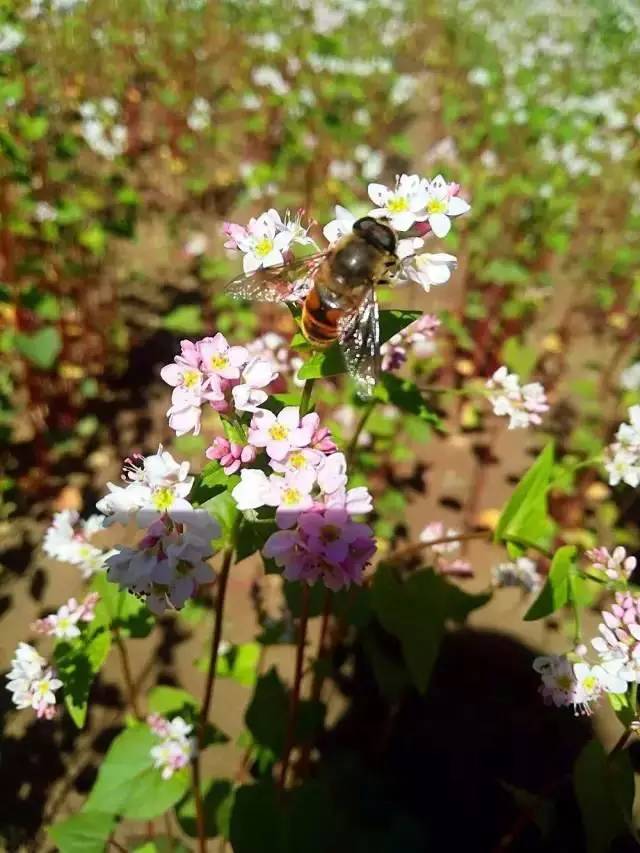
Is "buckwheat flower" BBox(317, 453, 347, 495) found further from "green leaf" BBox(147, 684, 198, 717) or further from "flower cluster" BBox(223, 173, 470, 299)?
"green leaf" BBox(147, 684, 198, 717)

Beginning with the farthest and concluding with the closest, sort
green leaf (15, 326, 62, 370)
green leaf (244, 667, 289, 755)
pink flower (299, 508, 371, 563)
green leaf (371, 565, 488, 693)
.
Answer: green leaf (15, 326, 62, 370), green leaf (244, 667, 289, 755), green leaf (371, 565, 488, 693), pink flower (299, 508, 371, 563)

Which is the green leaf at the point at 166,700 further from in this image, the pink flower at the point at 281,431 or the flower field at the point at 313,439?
the pink flower at the point at 281,431

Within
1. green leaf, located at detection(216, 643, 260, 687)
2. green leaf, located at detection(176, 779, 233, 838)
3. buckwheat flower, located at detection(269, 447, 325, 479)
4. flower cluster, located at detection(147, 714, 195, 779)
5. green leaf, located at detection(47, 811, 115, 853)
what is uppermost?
buckwheat flower, located at detection(269, 447, 325, 479)

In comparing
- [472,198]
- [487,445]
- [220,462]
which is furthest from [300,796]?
[472,198]

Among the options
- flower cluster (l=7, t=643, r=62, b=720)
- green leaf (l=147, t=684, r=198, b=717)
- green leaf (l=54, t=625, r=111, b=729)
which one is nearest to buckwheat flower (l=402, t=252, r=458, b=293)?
green leaf (l=54, t=625, r=111, b=729)

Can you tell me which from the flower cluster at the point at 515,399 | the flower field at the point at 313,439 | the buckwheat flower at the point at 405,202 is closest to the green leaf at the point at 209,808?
the flower field at the point at 313,439

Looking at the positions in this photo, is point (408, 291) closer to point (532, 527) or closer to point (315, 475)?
point (532, 527)

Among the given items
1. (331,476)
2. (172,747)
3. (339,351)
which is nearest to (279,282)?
(339,351)
